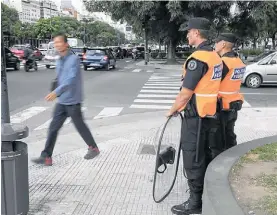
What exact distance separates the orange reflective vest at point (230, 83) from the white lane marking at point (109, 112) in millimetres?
5603

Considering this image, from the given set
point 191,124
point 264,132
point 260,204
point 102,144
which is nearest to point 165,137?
point 191,124

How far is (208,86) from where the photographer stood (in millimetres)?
3797

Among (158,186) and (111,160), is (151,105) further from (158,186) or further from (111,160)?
(158,186)

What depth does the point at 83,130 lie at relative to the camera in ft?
19.7

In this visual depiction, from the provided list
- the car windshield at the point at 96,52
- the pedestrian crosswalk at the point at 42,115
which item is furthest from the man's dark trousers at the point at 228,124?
the car windshield at the point at 96,52

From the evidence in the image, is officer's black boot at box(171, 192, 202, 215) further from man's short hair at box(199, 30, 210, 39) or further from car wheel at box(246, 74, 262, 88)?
car wheel at box(246, 74, 262, 88)

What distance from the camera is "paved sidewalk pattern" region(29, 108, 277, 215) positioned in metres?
4.24

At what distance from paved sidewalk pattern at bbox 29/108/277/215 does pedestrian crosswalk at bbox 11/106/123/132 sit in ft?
7.75

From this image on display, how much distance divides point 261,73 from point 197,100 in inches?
531

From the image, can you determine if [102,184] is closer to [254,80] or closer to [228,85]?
[228,85]

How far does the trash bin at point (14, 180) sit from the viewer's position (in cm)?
356

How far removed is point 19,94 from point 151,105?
479cm

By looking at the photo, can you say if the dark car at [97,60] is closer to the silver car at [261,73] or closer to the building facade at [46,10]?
the silver car at [261,73]

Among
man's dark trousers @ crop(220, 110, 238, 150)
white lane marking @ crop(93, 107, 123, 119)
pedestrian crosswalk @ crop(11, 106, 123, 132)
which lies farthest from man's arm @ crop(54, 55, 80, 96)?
white lane marking @ crop(93, 107, 123, 119)
